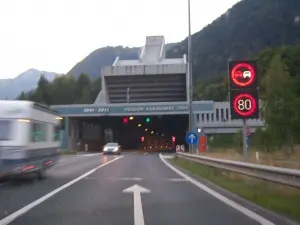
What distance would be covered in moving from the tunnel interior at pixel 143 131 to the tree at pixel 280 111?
31.3 metres

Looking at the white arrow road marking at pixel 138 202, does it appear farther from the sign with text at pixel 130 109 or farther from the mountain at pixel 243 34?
the mountain at pixel 243 34

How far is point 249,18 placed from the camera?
164 metres

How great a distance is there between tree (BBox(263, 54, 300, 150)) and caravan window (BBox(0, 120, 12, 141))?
112 feet

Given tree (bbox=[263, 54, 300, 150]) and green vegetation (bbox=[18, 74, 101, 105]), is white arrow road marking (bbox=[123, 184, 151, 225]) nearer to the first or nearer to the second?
tree (bbox=[263, 54, 300, 150])

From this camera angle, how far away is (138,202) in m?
12.1

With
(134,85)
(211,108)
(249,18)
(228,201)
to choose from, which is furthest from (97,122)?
(249,18)

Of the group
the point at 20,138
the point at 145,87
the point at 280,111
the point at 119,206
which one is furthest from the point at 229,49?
the point at 119,206

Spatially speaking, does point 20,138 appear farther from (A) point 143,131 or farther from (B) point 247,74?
(A) point 143,131

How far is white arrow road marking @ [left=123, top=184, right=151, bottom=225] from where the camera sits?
30.7 ft

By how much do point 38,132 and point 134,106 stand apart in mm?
51725

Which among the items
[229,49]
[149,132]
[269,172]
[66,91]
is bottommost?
[269,172]

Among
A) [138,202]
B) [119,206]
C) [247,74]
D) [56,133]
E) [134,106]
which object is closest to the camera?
[119,206]

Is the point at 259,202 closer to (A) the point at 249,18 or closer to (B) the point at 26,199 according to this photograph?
(B) the point at 26,199

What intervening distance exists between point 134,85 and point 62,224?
80.2 m
